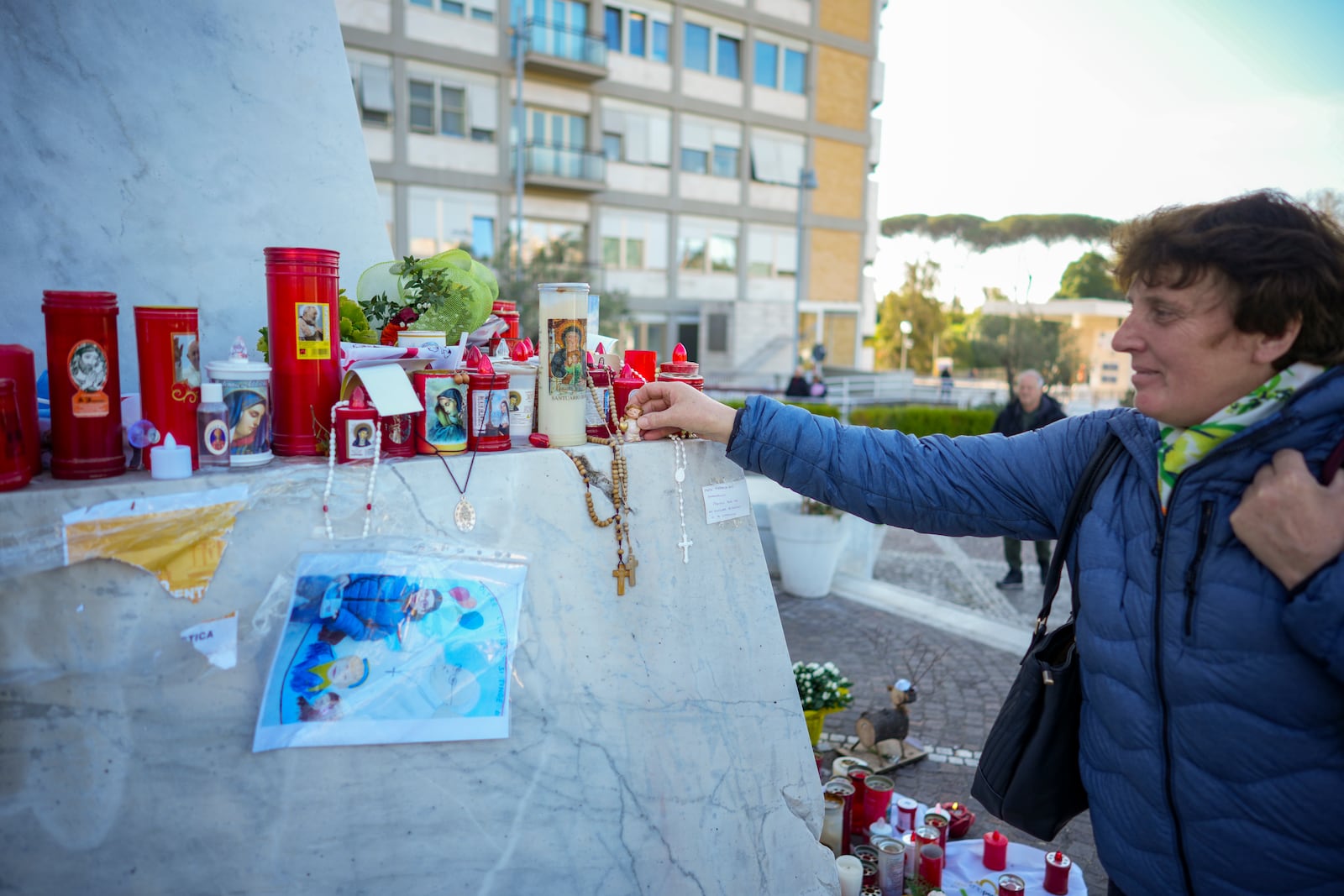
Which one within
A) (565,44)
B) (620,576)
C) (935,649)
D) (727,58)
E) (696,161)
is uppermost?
(727,58)

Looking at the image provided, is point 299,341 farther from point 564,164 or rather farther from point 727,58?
point 727,58

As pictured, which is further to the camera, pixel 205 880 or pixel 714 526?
pixel 714 526

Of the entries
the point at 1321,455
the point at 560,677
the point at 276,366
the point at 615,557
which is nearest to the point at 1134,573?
the point at 1321,455

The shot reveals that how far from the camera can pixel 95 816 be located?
1.65 meters

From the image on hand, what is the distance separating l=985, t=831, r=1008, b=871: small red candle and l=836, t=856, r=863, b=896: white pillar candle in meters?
0.76

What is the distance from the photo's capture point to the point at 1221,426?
5.21 ft

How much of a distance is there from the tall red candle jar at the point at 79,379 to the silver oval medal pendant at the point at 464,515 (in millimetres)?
708

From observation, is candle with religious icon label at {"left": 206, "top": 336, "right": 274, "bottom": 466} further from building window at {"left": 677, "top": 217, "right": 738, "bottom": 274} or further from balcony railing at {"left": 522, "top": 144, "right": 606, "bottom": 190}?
building window at {"left": 677, "top": 217, "right": 738, "bottom": 274}

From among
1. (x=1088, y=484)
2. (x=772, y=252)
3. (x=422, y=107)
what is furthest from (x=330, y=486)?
(x=772, y=252)

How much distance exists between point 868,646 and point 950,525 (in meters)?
4.16

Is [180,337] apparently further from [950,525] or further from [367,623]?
[950,525]

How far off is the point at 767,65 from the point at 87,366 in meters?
29.0

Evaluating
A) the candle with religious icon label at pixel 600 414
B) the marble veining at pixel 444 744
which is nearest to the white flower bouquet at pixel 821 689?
the marble veining at pixel 444 744

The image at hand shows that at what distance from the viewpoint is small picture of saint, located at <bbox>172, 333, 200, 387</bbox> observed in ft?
5.74
